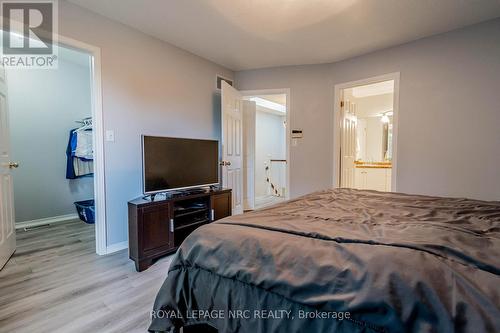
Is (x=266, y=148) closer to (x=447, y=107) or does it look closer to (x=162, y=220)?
(x=447, y=107)

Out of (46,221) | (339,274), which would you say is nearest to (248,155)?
(46,221)

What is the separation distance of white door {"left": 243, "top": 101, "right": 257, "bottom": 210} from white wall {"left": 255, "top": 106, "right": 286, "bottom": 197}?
1485 mm

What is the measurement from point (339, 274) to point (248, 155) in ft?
13.3

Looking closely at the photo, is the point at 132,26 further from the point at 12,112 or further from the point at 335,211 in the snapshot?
the point at 335,211

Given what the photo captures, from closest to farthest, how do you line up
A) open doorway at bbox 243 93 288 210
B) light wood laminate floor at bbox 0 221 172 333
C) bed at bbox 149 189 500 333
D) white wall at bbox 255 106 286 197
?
bed at bbox 149 189 500 333
light wood laminate floor at bbox 0 221 172 333
open doorway at bbox 243 93 288 210
white wall at bbox 255 106 286 197

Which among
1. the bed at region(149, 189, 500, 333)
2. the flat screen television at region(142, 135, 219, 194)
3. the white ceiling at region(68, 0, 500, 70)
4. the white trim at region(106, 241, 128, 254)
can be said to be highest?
the white ceiling at region(68, 0, 500, 70)

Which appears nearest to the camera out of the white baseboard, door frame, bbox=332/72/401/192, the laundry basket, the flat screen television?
the flat screen television

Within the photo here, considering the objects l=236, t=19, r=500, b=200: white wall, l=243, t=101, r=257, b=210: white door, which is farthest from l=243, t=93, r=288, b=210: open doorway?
l=236, t=19, r=500, b=200: white wall

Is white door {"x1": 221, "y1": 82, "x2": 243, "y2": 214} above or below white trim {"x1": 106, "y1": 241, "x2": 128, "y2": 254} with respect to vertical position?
above

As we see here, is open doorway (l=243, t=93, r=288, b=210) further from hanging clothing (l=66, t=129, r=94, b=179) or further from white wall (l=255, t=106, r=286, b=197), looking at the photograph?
hanging clothing (l=66, t=129, r=94, b=179)

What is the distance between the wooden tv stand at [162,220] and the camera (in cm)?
230

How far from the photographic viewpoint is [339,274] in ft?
2.79

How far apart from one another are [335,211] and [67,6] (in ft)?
9.53

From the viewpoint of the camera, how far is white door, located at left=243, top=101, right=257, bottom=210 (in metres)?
4.75
